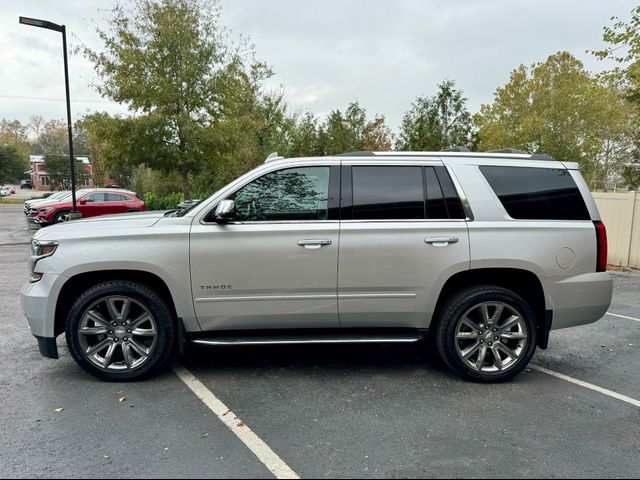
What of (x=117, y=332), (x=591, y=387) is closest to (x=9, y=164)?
(x=117, y=332)

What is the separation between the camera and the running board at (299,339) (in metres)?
3.88

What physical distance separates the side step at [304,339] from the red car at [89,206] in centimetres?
1497

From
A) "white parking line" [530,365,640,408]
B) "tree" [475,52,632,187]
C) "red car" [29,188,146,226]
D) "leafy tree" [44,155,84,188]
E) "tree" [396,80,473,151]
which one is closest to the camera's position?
"white parking line" [530,365,640,408]

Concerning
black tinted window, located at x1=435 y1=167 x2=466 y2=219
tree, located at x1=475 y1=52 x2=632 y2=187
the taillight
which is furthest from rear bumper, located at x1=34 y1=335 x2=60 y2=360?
tree, located at x1=475 y1=52 x2=632 y2=187

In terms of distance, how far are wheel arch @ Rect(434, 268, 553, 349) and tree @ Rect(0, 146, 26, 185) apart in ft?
280

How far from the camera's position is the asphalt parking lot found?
282cm

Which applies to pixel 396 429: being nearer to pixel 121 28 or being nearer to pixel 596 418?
pixel 596 418

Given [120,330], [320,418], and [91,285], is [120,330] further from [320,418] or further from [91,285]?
[320,418]

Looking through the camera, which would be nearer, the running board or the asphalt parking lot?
the asphalt parking lot

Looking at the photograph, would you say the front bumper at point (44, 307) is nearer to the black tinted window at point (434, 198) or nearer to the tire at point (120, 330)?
the tire at point (120, 330)

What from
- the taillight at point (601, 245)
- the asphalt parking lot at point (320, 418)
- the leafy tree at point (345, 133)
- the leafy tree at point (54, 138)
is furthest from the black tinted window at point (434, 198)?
the leafy tree at point (54, 138)

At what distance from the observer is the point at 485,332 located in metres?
4.05

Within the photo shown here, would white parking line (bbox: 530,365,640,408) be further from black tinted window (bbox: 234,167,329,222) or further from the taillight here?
black tinted window (bbox: 234,167,329,222)

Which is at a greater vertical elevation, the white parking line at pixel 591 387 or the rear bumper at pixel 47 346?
the rear bumper at pixel 47 346
